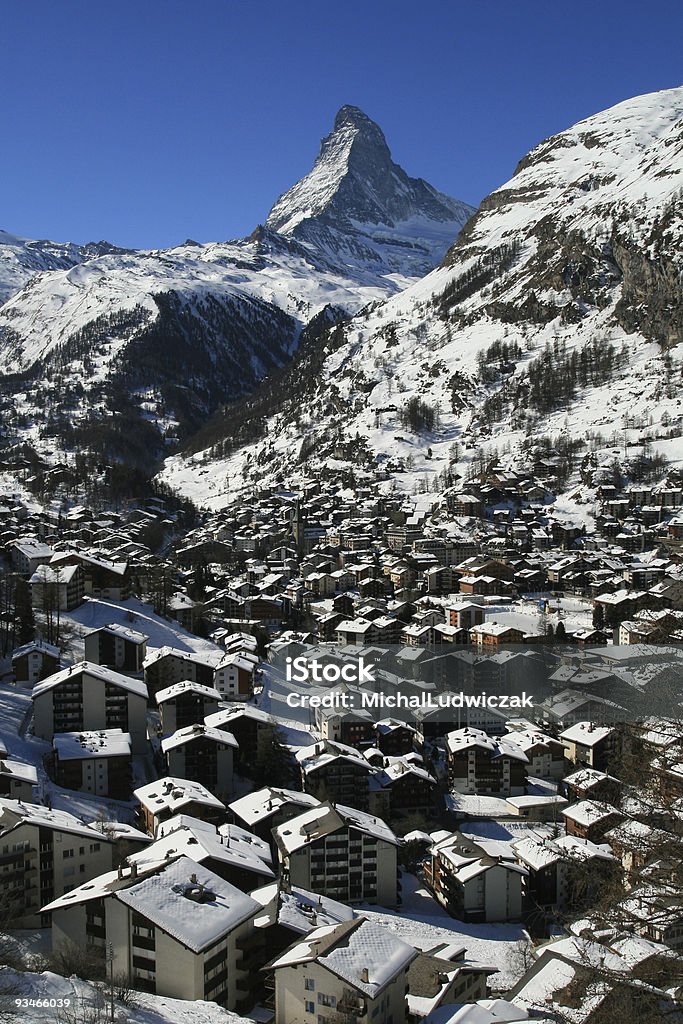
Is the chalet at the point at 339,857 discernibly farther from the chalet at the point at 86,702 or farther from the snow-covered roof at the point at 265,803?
the chalet at the point at 86,702

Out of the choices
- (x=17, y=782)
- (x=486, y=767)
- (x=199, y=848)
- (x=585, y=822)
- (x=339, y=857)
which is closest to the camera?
(x=199, y=848)

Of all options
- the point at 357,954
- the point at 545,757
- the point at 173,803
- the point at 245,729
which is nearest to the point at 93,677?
the point at 245,729

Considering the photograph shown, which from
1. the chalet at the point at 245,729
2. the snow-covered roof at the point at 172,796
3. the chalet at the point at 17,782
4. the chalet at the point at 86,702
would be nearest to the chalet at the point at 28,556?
the chalet at the point at 86,702

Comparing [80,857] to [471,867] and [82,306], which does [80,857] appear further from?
[82,306]

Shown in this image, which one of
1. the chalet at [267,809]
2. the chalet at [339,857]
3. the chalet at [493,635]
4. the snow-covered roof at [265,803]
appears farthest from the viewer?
the chalet at [493,635]

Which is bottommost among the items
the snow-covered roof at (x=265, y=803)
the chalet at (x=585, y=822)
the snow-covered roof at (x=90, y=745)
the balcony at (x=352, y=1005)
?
the chalet at (x=585, y=822)

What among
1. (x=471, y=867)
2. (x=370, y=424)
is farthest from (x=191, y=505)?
(x=471, y=867)

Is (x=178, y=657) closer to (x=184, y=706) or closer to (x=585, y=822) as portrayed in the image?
(x=184, y=706)
